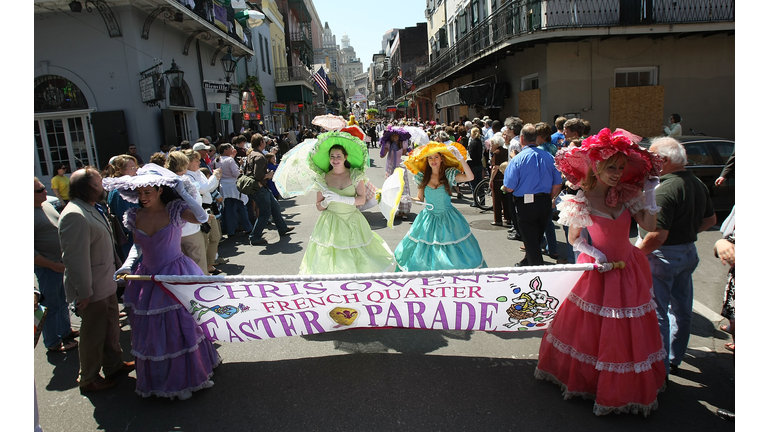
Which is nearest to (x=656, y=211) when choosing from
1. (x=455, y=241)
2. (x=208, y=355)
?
(x=455, y=241)

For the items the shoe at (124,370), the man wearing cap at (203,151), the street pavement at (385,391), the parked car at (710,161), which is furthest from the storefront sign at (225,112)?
the shoe at (124,370)

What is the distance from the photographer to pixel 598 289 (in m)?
3.12

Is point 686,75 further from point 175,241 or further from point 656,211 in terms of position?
point 175,241

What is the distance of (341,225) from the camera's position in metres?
4.79

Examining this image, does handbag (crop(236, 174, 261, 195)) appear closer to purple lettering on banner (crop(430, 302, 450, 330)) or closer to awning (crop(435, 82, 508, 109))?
purple lettering on banner (crop(430, 302, 450, 330))

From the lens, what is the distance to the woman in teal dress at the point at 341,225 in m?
4.66

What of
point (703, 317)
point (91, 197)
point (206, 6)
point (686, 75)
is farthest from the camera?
point (206, 6)

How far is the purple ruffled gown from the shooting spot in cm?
343

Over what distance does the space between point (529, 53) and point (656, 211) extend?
13.9m

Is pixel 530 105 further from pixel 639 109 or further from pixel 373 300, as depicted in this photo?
pixel 373 300

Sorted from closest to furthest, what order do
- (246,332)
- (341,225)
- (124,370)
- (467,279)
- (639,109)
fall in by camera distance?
(467,279), (246,332), (124,370), (341,225), (639,109)

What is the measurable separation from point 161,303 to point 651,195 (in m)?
3.68

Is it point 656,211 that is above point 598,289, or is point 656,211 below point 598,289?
above

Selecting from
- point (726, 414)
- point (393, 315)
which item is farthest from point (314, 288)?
point (726, 414)
